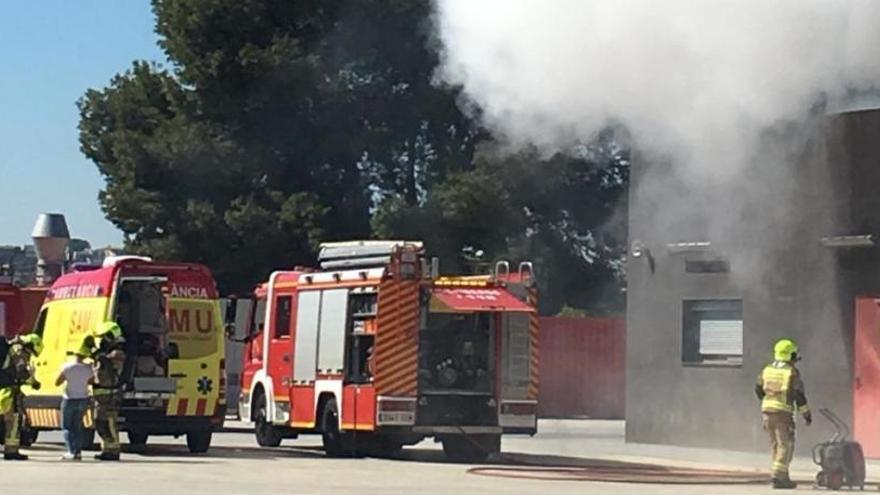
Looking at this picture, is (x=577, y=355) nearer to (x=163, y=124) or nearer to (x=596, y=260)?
(x=596, y=260)

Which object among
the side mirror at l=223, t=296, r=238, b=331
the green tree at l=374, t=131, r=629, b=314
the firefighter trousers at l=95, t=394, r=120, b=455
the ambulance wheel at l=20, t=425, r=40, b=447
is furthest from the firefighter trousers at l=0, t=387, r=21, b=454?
the green tree at l=374, t=131, r=629, b=314

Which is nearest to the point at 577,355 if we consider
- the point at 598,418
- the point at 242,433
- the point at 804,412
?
the point at 598,418

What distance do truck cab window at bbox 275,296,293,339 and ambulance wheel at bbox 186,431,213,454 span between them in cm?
229

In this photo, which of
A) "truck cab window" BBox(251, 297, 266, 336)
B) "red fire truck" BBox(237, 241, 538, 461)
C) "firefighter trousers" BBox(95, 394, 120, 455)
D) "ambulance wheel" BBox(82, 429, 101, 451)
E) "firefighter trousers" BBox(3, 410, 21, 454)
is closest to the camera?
"firefighter trousers" BBox(95, 394, 120, 455)

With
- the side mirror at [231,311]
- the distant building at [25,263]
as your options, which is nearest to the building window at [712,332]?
the side mirror at [231,311]

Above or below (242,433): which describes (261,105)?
above

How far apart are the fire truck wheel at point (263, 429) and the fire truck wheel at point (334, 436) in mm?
1994

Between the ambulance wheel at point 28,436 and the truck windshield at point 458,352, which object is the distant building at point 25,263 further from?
the truck windshield at point 458,352

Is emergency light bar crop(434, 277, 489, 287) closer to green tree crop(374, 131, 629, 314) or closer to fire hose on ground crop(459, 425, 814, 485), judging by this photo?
fire hose on ground crop(459, 425, 814, 485)

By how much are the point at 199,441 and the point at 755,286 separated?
8546 mm

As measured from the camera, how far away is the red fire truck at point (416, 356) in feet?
79.7

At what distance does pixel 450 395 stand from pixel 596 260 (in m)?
21.6

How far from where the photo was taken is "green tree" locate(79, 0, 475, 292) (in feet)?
142

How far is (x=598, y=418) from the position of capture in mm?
44406
